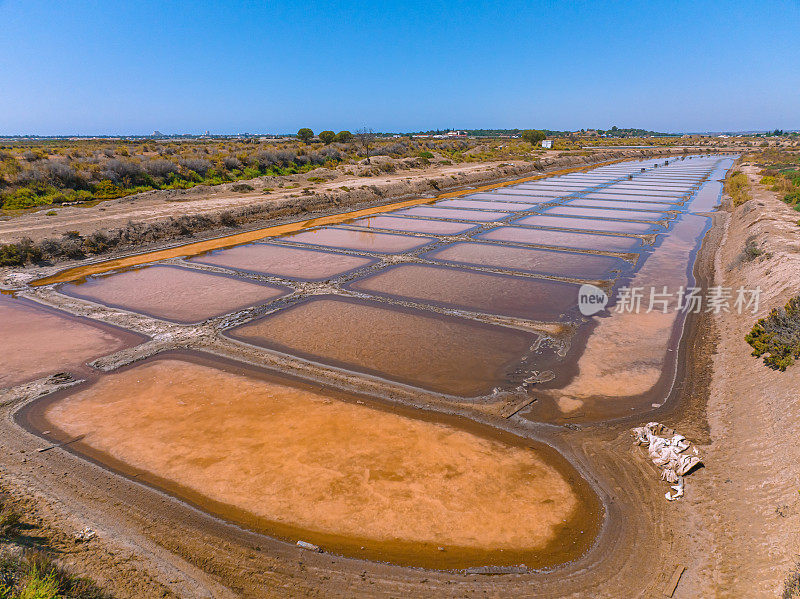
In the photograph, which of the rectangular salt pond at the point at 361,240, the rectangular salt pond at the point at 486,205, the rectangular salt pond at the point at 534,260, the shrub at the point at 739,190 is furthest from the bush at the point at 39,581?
the shrub at the point at 739,190

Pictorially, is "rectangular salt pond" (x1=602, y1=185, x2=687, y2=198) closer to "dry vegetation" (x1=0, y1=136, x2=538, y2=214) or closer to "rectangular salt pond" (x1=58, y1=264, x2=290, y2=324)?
"dry vegetation" (x1=0, y1=136, x2=538, y2=214)

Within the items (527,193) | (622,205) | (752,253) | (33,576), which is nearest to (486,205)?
(527,193)

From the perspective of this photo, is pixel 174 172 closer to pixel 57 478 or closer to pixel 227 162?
pixel 227 162

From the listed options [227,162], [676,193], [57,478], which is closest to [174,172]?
[227,162]

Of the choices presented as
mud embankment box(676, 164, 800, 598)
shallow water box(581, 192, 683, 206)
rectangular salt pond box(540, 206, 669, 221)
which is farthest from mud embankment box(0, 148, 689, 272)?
mud embankment box(676, 164, 800, 598)

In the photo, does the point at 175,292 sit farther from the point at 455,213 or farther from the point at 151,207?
the point at 455,213

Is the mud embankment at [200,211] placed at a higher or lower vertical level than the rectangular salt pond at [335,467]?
higher

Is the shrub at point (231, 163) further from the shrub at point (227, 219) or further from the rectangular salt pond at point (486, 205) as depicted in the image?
the rectangular salt pond at point (486, 205)
